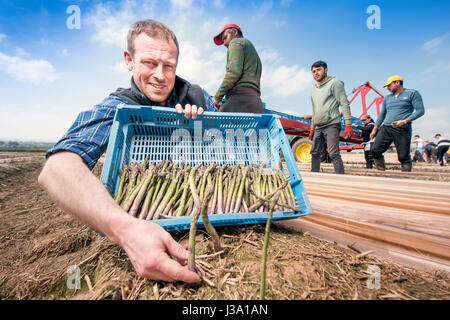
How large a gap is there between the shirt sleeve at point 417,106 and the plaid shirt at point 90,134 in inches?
265

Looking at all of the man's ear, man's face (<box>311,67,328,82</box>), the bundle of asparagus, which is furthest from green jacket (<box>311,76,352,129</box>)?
the man's ear

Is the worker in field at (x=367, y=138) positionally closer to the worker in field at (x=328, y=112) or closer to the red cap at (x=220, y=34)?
the worker in field at (x=328, y=112)

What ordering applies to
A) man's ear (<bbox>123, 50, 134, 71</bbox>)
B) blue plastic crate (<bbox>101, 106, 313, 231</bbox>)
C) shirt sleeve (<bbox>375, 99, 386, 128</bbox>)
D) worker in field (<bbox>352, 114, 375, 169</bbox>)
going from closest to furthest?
1. blue plastic crate (<bbox>101, 106, 313, 231</bbox>)
2. man's ear (<bbox>123, 50, 134, 71</bbox>)
3. shirt sleeve (<bbox>375, 99, 386, 128</bbox>)
4. worker in field (<bbox>352, 114, 375, 169</bbox>)

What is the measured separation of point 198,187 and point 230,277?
78cm

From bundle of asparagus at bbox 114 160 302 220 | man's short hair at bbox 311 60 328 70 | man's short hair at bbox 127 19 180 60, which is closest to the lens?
bundle of asparagus at bbox 114 160 302 220

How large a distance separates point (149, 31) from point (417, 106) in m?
6.44

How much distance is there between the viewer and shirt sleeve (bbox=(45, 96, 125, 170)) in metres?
1.45

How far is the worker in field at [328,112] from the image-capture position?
444cm

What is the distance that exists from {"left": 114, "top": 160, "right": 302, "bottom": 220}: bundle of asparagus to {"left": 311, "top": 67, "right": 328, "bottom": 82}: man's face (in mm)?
4074

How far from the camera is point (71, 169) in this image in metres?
1.18

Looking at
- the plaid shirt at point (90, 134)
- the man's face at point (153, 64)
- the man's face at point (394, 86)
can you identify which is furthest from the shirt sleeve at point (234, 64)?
the man's face at point (394, 86)

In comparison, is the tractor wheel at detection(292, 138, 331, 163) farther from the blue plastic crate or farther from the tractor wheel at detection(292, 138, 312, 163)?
the blue plastic crate

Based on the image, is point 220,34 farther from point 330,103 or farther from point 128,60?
point 330,103

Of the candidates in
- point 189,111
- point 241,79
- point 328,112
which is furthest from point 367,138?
point 189,111
